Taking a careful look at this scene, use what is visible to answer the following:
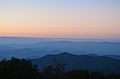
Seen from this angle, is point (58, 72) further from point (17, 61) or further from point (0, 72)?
point (0, 72)

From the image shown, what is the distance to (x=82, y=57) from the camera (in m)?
135

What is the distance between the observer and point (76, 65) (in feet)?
413

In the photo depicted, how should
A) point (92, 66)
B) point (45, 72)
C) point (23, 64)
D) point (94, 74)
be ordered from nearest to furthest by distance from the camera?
point (23, 64) < point (45, 72) < point (94, 74) < point (92, 66)

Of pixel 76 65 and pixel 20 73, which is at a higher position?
pixel 20 73

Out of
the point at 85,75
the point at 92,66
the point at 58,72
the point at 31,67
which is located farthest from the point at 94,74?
the point at 92,66

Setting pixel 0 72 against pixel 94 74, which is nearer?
pixel 0 72

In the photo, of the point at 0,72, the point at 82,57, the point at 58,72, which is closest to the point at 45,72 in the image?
the point at 58,72

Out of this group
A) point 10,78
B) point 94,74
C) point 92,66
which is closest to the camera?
point 10,78

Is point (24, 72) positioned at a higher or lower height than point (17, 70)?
lower

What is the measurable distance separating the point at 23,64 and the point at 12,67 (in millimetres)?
1278

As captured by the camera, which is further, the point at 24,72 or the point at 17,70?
the point at 17,70

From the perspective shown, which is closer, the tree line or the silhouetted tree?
the silhouetted tree

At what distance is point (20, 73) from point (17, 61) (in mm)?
3264

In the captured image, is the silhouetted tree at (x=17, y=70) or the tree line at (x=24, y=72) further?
the tree line at (x=24, y=72)
